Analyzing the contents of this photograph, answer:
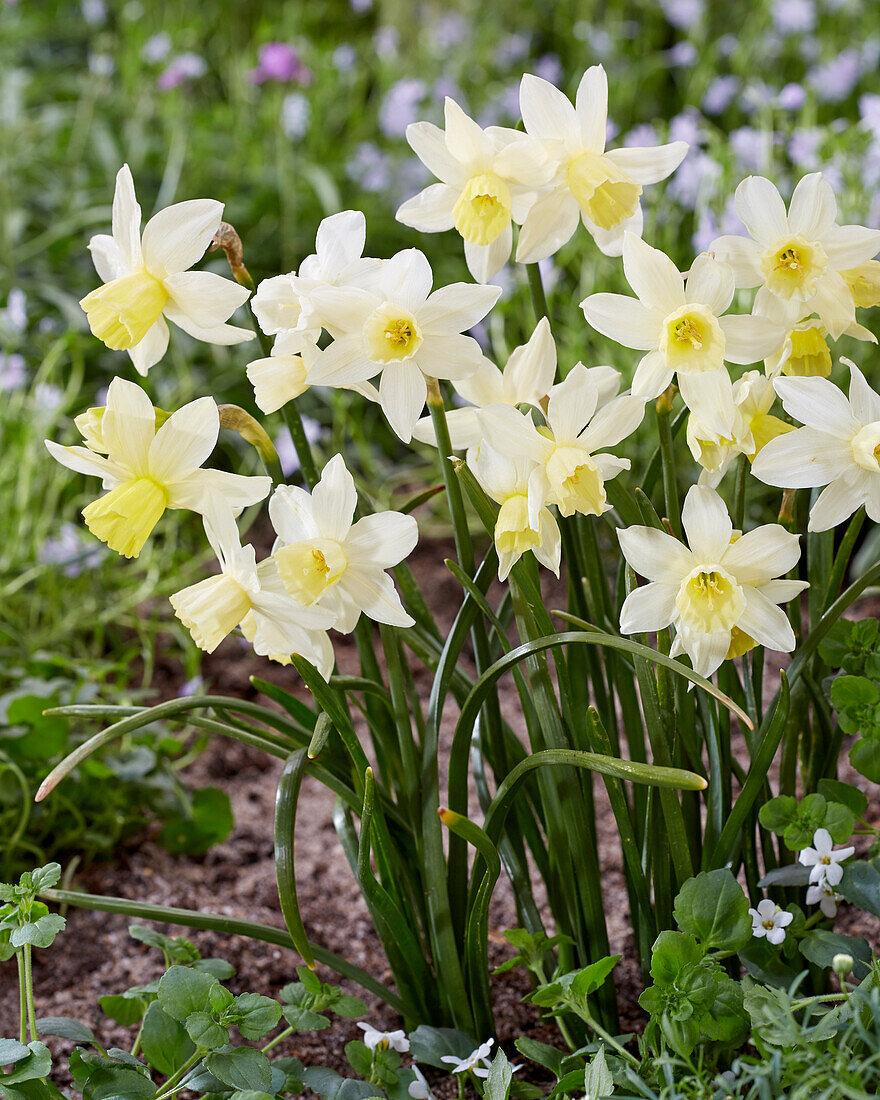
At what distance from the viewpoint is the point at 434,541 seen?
2.35m

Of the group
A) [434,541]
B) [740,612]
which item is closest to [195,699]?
[740,612]

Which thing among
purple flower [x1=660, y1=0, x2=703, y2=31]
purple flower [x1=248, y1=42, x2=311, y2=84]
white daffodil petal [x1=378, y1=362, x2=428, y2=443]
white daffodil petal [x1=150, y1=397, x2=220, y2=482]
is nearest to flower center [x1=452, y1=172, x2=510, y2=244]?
white daffodil petal [x1=378, y1=362, x2=428, y2=443]

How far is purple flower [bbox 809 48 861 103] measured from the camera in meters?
3.29

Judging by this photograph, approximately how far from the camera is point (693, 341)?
688 millimetres

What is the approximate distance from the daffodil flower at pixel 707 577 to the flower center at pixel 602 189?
0.20 meters

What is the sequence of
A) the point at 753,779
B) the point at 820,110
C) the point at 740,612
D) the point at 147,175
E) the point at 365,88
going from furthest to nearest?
the point at 365,88
the point at 820,110
the point at 147,175
the point at 753,779
the point at 740,612

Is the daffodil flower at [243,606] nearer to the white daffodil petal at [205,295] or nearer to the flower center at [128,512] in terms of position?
the flower center at [128,512]

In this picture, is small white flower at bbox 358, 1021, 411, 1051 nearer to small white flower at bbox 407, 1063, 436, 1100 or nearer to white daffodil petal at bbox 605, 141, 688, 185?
small white flower at bbox 407, 1063, 436, 1100

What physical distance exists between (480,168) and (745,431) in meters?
0.26

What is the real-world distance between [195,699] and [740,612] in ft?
1.34

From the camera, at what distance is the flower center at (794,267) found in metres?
0.71

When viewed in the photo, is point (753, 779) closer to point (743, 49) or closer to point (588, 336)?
point (588, 336)

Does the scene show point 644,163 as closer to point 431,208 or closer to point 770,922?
point 431,208

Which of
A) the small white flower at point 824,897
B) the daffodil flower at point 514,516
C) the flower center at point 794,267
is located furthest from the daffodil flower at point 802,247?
the small white flower at point 824,897
